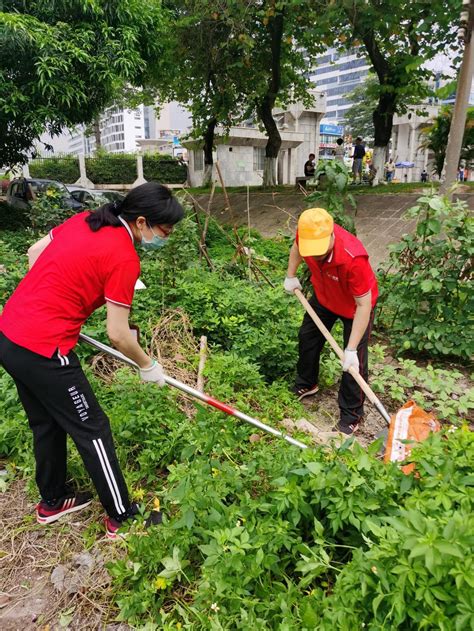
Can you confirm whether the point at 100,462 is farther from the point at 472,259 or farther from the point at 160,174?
the point at 160,174

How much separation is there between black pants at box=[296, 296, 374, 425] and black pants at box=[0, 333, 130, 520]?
1.76 meters

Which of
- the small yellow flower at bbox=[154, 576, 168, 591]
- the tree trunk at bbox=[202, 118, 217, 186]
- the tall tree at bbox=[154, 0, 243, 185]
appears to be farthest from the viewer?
the tree trunk at bbox=[202, 118, 217, 186]

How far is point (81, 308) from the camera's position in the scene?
209 centimetres

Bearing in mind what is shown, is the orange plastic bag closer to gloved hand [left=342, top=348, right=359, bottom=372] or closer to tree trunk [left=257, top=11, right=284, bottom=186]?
gloved hand [left=342, top=348, right=359, bottom=372]

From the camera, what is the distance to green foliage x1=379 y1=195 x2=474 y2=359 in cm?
404

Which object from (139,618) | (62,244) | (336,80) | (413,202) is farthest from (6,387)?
(336,80)

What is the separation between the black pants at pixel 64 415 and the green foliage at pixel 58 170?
1099 inches

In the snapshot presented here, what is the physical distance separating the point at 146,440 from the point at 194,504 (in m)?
0.84

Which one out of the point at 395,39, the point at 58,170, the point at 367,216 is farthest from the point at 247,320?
the point at 58,170

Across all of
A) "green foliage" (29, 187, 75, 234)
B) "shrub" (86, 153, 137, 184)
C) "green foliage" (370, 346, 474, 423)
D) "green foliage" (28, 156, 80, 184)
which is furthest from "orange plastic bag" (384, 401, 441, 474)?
"green foliage" (28, 156, 80, 184)

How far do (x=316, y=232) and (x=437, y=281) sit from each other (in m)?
1.87

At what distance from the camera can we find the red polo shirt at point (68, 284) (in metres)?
1.97

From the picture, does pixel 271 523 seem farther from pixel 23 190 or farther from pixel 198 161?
pixel 198 161

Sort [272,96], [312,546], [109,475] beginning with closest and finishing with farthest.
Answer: [312,546]
[109,475]
[272,96]
